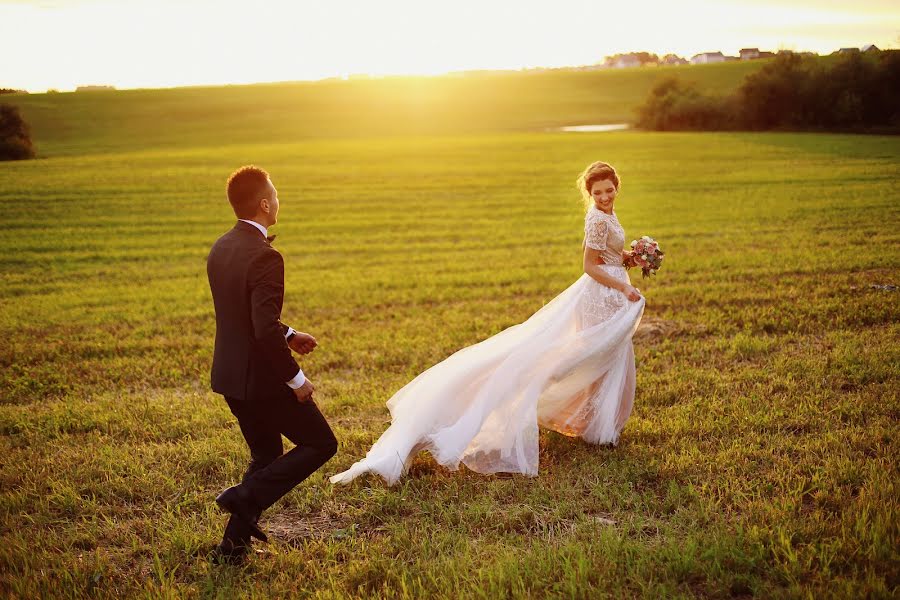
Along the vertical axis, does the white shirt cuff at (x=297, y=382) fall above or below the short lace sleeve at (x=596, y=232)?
below

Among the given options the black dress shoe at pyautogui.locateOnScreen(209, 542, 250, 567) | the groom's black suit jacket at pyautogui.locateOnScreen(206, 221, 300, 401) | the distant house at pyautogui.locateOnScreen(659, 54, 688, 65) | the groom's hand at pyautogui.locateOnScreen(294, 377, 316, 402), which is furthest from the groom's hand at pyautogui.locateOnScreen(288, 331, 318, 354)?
the distant house at pyautogui.locateOnScreen(659, 54, 688, 65)

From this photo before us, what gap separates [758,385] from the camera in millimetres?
7703

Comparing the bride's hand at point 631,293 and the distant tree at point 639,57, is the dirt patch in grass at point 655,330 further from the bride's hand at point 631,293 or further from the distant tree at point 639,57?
the distant tree at point 639,57

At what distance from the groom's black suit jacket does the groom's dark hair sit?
0.31 ft

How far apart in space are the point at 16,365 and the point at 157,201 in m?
20.1

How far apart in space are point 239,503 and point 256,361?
1009 millimetres

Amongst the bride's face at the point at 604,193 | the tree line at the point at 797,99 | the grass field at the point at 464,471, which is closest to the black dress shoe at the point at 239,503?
the grass field at the point at 464,471

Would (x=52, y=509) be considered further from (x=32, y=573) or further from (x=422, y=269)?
(x=422, y=269)

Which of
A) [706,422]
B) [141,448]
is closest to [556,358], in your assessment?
[706,422]

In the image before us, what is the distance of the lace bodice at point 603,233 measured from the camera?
6602 millimetres

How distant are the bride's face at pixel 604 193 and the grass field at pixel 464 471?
2293mm

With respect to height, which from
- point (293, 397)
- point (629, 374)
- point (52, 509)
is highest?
point (293, 397)

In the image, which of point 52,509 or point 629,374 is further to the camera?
point 629,374

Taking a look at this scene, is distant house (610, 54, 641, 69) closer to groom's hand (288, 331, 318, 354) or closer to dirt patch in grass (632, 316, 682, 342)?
dirt patch in grass (632, 316, 682, 342)
